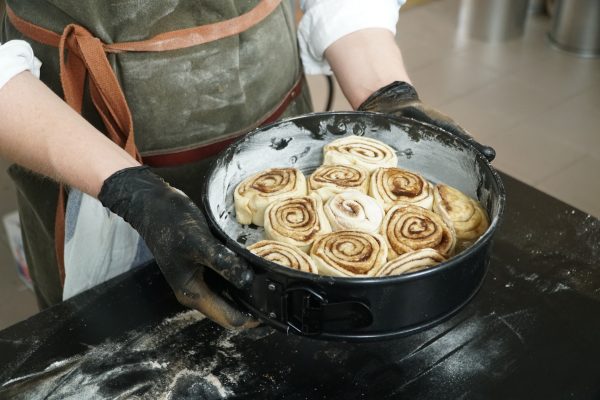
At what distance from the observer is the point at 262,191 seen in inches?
41.8

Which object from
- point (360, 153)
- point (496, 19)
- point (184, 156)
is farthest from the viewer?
point (496, 19)

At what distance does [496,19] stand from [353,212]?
323cm

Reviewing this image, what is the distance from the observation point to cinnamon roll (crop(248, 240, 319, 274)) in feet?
2.99

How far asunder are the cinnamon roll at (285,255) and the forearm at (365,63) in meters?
0.51

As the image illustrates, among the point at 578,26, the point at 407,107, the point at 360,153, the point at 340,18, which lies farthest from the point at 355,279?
the point at 578,26

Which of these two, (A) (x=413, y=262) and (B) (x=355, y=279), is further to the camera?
(A) (x=413, y=262)

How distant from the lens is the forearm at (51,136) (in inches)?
41.3

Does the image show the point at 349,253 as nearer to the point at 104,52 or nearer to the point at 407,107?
the point at 407,107

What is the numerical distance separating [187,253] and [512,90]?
2.89m

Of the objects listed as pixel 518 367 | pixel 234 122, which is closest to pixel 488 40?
pixel 234 122

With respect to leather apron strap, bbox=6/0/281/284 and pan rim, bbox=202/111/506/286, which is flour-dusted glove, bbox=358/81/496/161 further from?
leather apron strap, bbox=6/0/281/284

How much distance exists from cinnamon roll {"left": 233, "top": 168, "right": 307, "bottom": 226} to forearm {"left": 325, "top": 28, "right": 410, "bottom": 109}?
0.34 meters

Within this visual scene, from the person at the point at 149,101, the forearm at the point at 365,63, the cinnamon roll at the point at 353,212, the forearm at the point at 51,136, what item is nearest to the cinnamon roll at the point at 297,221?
the cinnamon roll at the point at 353,212

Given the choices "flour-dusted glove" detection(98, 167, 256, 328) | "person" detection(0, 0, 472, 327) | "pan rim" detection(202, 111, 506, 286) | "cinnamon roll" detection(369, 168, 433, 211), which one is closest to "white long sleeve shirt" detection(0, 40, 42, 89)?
"person" detection(0, 0, 472, 327)
